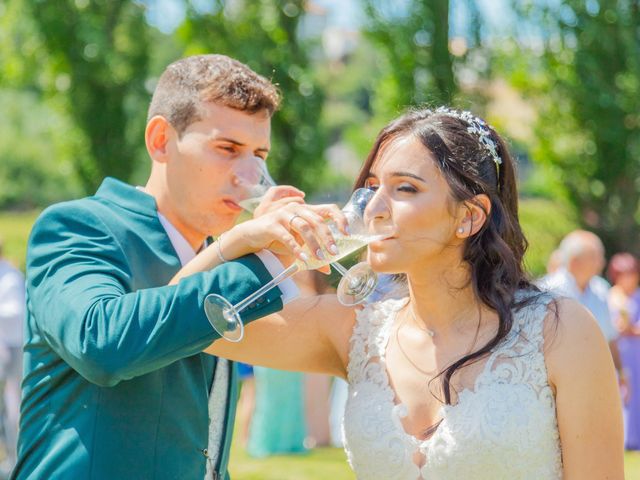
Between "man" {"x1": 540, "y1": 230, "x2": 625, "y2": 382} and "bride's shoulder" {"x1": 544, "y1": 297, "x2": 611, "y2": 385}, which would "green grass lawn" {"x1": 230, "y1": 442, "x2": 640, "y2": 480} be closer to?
"man" {"x1": 540, "y1": 230, "x2": 625, "y2": 382}

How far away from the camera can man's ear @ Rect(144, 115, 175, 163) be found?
319 centimetres

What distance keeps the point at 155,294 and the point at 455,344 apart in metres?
1.26

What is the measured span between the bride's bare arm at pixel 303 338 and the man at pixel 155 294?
145 mm

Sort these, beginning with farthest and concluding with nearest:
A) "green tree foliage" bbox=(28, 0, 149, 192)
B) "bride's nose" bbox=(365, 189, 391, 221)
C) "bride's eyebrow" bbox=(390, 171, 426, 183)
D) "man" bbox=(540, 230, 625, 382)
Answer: "green tree foliage" bbox=(28, 0, 149, 192) → "man" bbox=(540, 230, 625, 382) → "bride's eyebrow" bbox=(390, 171, 426, 183) → "bride's nose" bbox=(365, 189, 391, 221)

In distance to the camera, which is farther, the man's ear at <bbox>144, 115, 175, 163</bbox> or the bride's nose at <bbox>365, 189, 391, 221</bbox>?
the man's ear at <bbox>144, 115, 175, 163</bbox>

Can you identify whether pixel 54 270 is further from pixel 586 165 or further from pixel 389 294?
pixel 586 165

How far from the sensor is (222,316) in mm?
2383

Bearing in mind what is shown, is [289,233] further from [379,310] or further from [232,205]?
[379,310]

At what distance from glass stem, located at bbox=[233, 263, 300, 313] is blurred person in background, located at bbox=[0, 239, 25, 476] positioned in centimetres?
733

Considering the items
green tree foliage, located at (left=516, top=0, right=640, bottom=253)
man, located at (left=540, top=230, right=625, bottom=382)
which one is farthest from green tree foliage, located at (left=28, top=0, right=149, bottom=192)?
man, located at (left=540, top=230, right=625, bottom=382)

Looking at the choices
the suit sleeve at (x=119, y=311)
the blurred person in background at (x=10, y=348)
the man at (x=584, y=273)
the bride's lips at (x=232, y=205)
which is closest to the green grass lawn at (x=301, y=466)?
the man at (x=584, y=273)

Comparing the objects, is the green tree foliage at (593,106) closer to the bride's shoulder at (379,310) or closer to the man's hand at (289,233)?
the bride's shoulder at (379,310)

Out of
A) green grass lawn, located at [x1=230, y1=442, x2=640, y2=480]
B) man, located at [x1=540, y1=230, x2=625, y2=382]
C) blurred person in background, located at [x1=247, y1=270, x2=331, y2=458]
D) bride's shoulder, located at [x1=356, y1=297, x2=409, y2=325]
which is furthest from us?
blurred person in background, located at [x1=247, y1=270, x2=331, y2=458]

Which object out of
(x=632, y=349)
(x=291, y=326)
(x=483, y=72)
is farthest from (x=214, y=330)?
(x=483, y=72)
